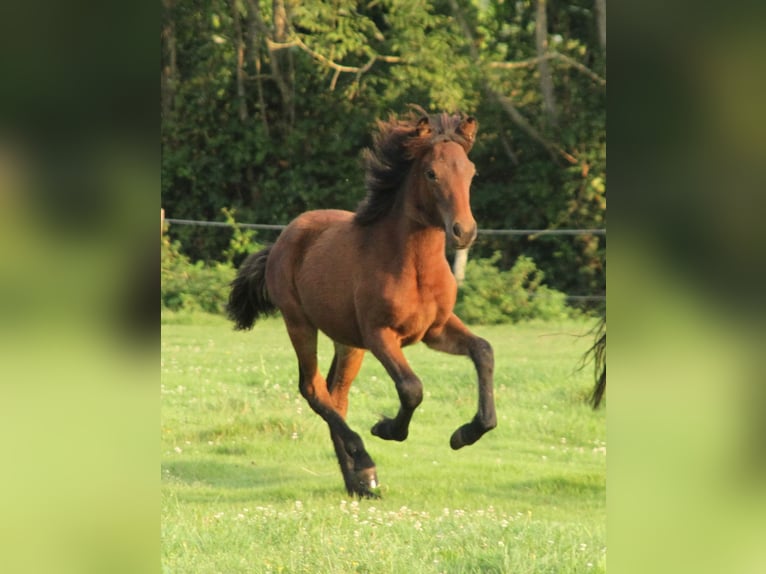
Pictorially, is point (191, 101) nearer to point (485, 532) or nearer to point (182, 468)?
point (182, 468)

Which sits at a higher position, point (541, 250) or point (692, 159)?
point (692, 159)

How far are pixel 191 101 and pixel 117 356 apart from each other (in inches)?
405

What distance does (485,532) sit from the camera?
406cm

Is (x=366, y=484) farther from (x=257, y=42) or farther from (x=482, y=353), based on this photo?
(x=257, y=42)

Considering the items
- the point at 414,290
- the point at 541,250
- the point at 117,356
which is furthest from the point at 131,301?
the point at 541,250

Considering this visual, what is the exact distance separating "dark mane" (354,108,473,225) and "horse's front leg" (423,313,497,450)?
551 mm

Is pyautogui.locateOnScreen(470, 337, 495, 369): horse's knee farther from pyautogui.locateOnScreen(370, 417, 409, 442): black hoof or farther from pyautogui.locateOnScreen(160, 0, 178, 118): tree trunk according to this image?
pyautogui.locateOnScreen(160, 0, 178, 118): tree trunk

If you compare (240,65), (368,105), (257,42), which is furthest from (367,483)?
(257,42)

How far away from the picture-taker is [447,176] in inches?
149

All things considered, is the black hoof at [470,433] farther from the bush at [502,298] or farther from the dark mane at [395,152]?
the bush at [502,298]

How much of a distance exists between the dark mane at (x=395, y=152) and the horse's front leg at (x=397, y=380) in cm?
52

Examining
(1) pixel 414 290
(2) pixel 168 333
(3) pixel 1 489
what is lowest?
(2) pixel 168 333

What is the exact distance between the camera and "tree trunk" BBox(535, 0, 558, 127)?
1080 centimetres

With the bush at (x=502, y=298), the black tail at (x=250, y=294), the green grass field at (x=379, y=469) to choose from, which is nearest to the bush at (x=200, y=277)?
the green grass field at (x=379, y=469)
